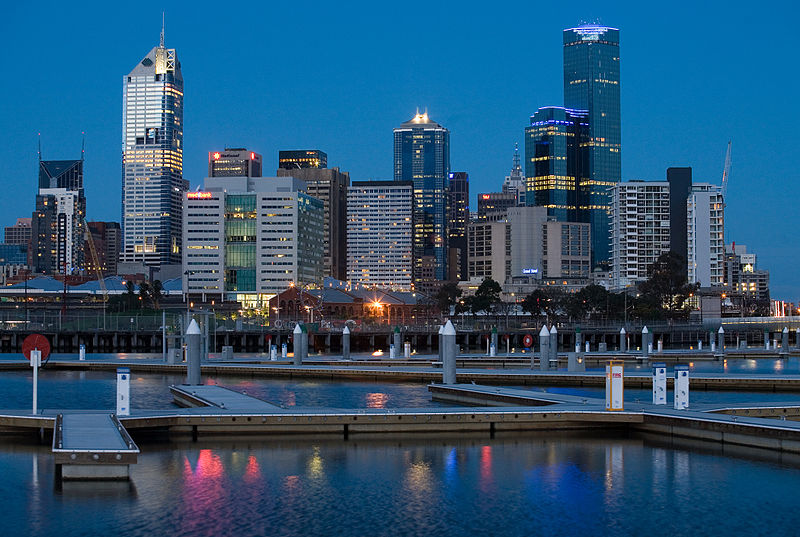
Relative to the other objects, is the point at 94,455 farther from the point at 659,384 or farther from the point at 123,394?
the point at 659,384

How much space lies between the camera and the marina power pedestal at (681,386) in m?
36.5

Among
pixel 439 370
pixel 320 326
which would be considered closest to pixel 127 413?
pixel 439 370

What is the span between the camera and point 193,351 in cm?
4638

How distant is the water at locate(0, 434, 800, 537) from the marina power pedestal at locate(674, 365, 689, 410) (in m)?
3.02

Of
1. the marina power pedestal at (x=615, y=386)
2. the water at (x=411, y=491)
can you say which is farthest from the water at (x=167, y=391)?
the water at (x=411, y=491)

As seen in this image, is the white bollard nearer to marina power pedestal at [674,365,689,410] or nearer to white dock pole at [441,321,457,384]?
marina power pedestal at [674,365,689,410]

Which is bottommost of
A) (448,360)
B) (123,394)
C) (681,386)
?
(123,394)

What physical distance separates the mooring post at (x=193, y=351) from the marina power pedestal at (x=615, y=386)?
1805cm

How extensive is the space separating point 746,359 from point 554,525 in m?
78.2

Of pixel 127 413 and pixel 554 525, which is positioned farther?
pixel 127 413

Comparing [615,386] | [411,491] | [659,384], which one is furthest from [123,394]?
[659,384]

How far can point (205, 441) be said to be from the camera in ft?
113

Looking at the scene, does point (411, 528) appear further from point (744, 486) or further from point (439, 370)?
point (439, 370)

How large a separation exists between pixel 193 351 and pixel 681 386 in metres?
21.0
